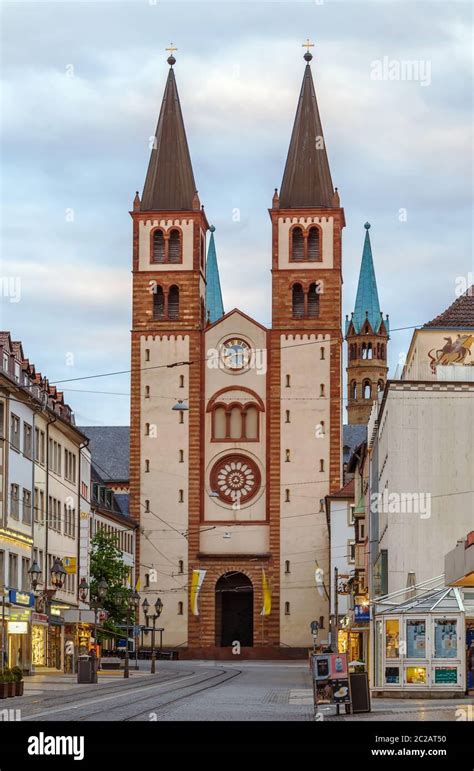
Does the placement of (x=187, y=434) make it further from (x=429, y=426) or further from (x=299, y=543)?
(x=429, y=426)

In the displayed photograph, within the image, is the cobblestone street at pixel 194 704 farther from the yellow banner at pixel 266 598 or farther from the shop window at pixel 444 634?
the yellow banner at pixel 266 598

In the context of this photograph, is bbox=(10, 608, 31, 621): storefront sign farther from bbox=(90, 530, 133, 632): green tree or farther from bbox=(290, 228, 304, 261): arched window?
bbox=(290, 228, 304, 261): arched window

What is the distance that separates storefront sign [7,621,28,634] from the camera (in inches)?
2247

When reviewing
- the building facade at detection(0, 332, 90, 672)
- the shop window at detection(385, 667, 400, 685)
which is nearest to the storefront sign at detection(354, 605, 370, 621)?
the shop window at detection(385, 667, 400, 685)

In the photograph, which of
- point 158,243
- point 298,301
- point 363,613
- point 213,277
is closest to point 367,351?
point 213,277

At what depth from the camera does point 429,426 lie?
52.5 meters

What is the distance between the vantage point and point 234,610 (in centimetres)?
10825

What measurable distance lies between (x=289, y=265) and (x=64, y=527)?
40074 millimetres

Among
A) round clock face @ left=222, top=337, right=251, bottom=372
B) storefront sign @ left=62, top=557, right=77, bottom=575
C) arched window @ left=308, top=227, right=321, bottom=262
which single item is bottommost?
storefront sign @ left=62, top=557, right=77, bottom=575

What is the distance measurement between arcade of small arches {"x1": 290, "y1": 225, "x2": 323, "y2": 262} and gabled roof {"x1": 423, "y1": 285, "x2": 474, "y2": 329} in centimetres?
4855

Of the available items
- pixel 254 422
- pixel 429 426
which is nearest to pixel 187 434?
pixel 254 422

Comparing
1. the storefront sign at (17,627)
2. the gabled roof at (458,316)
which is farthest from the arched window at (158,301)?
the storefront sign at (17,627)

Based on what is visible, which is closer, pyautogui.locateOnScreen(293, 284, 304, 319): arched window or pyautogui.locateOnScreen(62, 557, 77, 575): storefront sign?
pyautogui.locateOnScreen(62, 557, 77, 575): storefront sign
